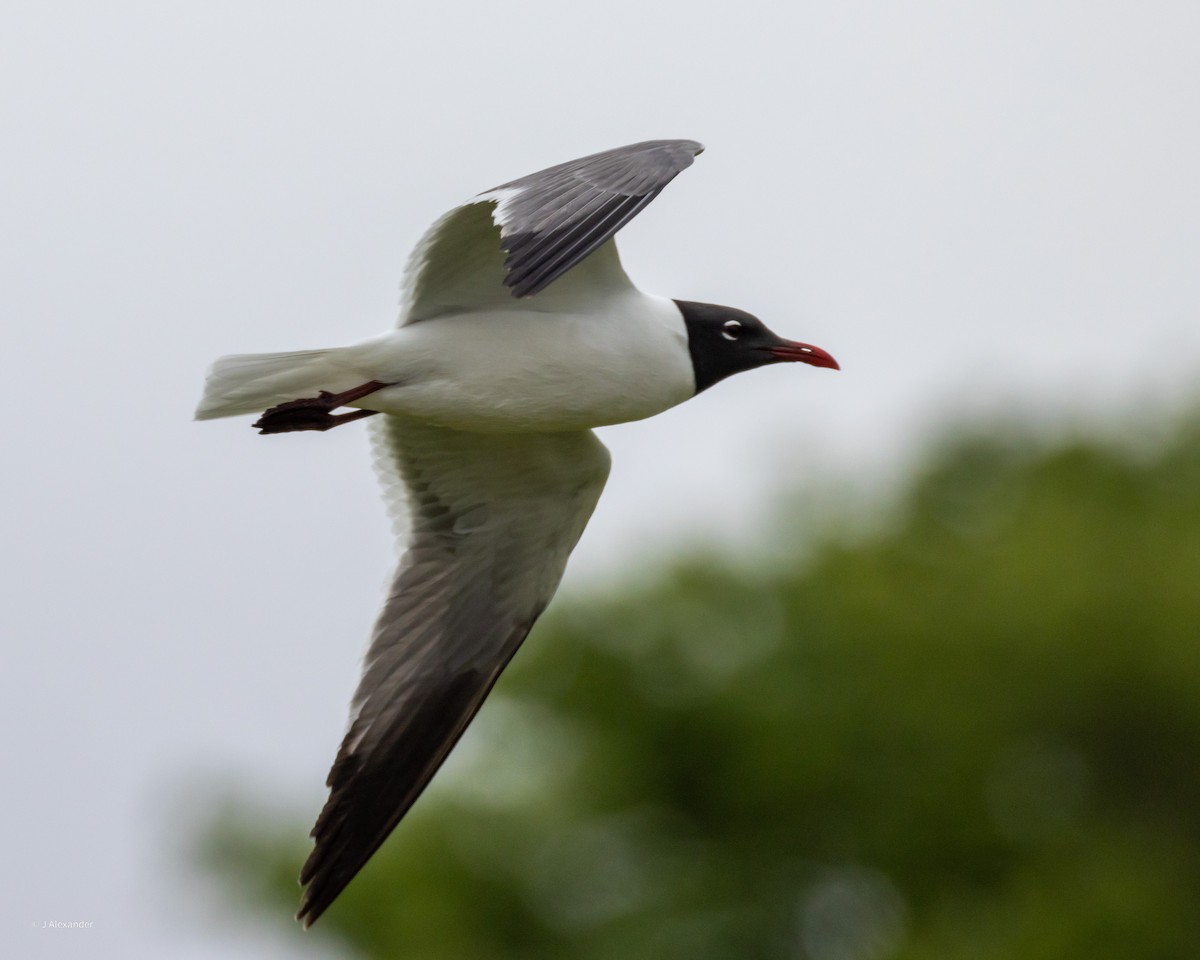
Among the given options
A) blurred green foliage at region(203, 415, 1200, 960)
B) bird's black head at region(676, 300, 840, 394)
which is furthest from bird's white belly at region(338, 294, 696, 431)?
blurred green foliage at region(203, 415, 1200, 960)

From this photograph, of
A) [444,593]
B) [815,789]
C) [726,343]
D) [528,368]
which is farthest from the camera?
[815,789]

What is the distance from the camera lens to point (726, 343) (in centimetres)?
597

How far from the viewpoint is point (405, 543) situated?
6609 millimetres

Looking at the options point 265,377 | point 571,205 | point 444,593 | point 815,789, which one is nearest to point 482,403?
point 265,377

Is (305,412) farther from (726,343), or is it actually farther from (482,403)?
(726,343)

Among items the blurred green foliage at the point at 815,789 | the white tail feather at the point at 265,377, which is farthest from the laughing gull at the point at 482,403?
the blurred green foliage at the point at 815,789

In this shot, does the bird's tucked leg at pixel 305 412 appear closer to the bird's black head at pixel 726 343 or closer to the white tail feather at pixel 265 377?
the white tail feather at pixel 265 377

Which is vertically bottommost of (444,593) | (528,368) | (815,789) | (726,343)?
(815,789)

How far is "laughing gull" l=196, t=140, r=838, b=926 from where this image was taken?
5164 millimetres

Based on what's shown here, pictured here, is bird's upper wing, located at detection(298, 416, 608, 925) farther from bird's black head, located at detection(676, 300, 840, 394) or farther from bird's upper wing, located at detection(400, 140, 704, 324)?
bird's upper wing, located at detection(400, 140, 704, 324)

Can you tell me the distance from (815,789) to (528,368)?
33.7 ft

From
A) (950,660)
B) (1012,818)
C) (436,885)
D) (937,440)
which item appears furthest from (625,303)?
(937,440)

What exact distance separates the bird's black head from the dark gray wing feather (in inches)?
29.3

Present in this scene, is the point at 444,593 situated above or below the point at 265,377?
below
